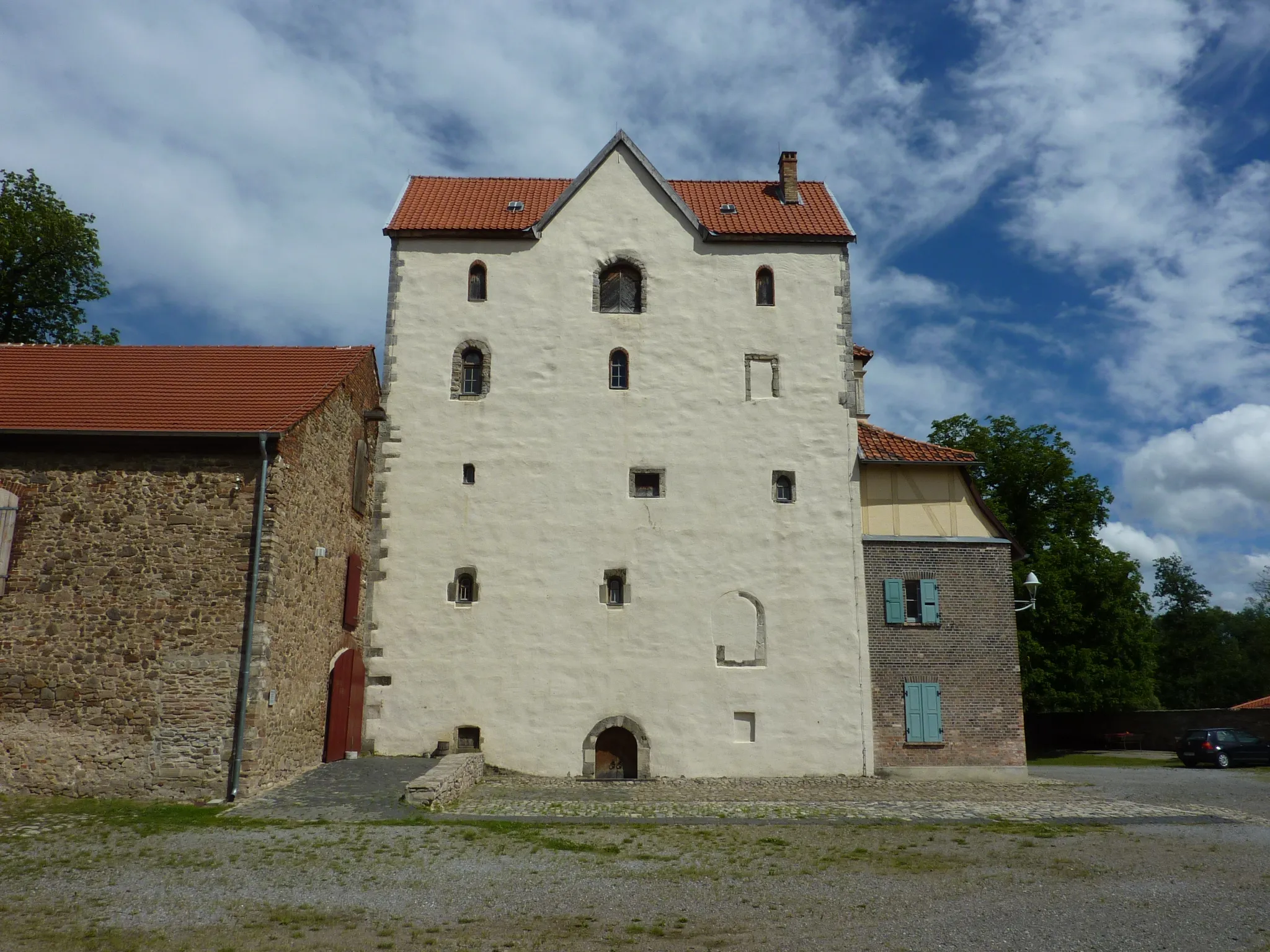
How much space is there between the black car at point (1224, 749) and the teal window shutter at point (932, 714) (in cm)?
1237

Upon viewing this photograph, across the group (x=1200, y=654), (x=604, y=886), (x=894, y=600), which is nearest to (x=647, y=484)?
(x=894, y=600)

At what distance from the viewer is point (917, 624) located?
1992 cm

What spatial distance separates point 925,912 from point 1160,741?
3200cm

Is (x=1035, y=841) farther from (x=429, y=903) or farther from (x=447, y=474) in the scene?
(x=447, y=474)

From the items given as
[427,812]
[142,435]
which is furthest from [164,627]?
[427,812]

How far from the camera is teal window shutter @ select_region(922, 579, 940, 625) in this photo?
1989 cm

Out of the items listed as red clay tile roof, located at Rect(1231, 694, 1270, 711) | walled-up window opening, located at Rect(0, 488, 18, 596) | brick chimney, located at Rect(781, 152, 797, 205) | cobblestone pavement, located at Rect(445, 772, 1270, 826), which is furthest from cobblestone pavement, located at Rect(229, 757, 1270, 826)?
red clay tile roof, located at Rect(1231, 694, 1270, 711)

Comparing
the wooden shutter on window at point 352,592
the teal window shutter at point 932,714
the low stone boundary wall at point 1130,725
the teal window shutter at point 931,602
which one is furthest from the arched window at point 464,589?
the low stone boundary wall at point 1130,725

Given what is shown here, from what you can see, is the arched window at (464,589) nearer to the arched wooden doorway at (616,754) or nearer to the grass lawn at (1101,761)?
the arched wooden doorway at (616,754)

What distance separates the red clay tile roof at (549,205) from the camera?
71.4ft

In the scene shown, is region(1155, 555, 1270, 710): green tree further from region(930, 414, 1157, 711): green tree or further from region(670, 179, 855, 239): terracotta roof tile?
region(670, 179, 855, 239): terracotta roof tile

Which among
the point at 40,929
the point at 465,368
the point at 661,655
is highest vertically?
the point at 465,368

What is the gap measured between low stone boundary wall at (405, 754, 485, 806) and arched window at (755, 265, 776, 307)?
37.6ft

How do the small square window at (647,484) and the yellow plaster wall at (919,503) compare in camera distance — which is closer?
the small square window at (647,484)
